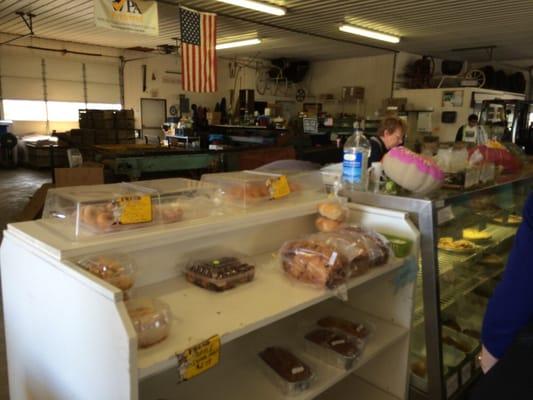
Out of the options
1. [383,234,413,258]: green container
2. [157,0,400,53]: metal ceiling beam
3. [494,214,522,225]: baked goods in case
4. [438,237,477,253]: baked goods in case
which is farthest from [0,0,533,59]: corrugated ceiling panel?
[383,234,413,258]: green container

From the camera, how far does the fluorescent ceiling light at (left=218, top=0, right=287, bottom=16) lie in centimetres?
581

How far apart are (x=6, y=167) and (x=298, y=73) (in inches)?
336

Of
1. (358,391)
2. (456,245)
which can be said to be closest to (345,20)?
(456,245)

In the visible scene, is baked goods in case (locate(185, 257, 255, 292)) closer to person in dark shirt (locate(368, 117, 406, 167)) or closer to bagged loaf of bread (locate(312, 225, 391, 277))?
bagged loaf of bread (locate(312, 225, 391, 277))

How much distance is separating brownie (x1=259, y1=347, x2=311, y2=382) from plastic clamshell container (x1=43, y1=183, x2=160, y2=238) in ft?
2.60

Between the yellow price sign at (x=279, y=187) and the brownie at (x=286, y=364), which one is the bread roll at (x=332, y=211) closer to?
the yellow price sign at (x=279, y=187)

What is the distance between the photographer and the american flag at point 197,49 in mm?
5715

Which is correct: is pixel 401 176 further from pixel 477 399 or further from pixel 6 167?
pixel 6 167

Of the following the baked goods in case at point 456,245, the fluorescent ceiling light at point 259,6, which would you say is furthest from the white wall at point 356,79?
the baked goods in case at point 456,245

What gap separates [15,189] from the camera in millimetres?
8523

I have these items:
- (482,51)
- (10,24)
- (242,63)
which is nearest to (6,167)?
(10,24)

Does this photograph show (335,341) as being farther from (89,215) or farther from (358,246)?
(89,215)

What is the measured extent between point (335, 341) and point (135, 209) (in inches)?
41.5

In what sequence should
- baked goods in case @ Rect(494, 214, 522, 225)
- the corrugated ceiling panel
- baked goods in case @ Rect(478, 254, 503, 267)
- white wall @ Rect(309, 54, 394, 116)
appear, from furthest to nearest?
white wall @ Rect(309, 54, 394, 116)
the corrugated ceiling panel
baked goods in case @ Rect(494, 214, 522, 225)
baked goods in case @ Rect(478, 254, 503, 267)
